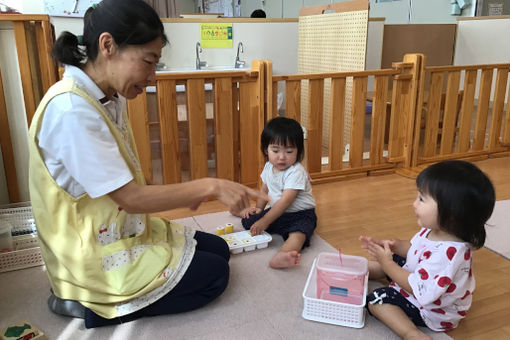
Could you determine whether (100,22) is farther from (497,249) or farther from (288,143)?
(497,249)

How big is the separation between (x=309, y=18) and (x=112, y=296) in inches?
133

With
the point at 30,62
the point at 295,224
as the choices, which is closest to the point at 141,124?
the point at 30,62

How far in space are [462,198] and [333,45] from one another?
8.75 feet

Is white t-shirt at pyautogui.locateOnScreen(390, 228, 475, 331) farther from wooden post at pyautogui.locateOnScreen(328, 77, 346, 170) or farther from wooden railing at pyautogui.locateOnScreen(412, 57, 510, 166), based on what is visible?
wooden railing at pyautogui.locateOnScreen(412, 57, 510, 166)

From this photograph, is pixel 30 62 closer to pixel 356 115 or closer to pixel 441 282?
pixel 356 115

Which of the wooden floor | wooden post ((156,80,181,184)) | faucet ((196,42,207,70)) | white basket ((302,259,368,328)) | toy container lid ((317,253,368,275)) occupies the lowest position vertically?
the wooden floor

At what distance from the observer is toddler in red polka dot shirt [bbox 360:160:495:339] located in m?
1.27

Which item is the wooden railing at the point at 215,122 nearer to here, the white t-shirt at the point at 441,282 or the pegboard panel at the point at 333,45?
the pegboard panel at the point at 333,45

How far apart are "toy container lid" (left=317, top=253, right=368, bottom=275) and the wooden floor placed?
0.31 meters

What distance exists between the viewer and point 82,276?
1370 millimetres

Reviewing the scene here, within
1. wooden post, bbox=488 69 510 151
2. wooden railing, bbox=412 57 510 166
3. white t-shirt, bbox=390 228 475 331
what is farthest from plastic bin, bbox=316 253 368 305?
wooden post, bbox=488 69 510 151

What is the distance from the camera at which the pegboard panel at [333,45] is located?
131 inches

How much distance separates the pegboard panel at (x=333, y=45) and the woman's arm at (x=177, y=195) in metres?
2.40

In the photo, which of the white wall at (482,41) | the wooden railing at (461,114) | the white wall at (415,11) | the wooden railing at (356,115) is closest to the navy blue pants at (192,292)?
the wooden railing at (356,115)
